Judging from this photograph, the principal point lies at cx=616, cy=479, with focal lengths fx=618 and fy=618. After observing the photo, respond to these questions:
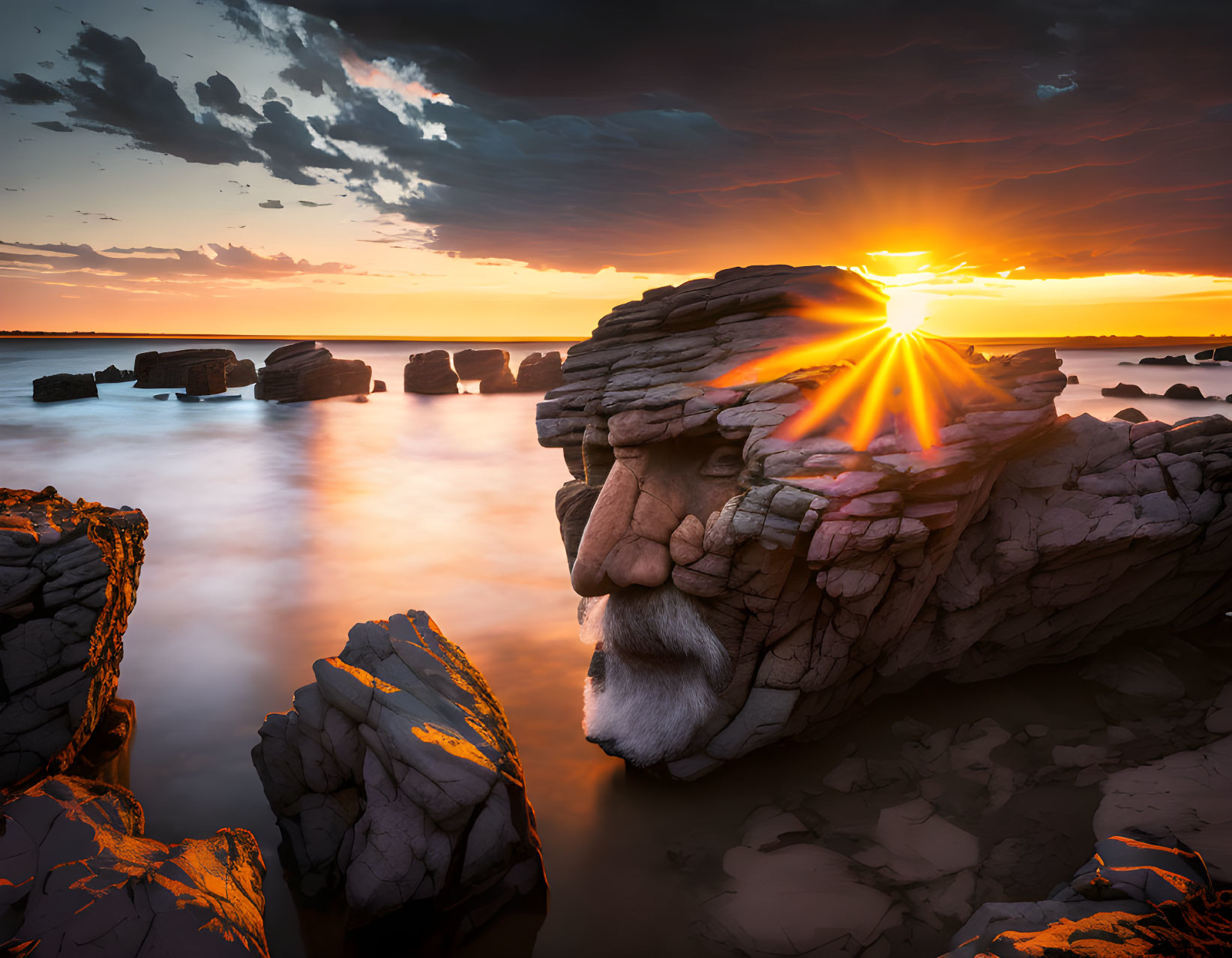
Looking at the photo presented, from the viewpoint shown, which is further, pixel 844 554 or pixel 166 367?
pixel 166 367

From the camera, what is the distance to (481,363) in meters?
75.6

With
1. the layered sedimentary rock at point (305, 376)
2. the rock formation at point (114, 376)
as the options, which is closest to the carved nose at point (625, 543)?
the layered sedimentary rock at point (305, 376)

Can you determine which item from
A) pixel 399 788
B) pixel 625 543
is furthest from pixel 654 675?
pixel 399 788

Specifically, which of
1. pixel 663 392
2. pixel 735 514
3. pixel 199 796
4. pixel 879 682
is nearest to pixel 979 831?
pixel 879 682

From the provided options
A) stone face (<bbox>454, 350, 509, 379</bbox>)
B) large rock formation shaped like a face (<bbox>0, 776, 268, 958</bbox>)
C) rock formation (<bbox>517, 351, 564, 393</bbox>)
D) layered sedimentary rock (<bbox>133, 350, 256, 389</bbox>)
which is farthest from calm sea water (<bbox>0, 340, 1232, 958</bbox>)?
stone face (<bbox>454, 350, 509, 379</bbox>)

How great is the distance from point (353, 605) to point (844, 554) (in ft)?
40.6

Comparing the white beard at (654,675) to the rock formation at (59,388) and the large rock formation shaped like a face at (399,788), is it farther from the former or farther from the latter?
the rock formation at (59,388)

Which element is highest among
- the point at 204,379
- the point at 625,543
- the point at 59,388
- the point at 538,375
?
the point at 538,375

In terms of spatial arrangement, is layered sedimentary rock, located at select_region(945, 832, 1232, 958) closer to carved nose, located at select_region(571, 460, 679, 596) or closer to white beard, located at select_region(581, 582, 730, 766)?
white beard, located at select_region(581, 582, 730, 766)

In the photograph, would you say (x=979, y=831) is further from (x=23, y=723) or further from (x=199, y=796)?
(x=23, y=723)

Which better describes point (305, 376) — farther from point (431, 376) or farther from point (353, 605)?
point (353, 605)

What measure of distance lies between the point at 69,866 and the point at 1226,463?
12.0 m

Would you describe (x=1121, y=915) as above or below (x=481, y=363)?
below

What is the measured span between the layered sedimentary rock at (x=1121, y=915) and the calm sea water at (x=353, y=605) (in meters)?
2.71
